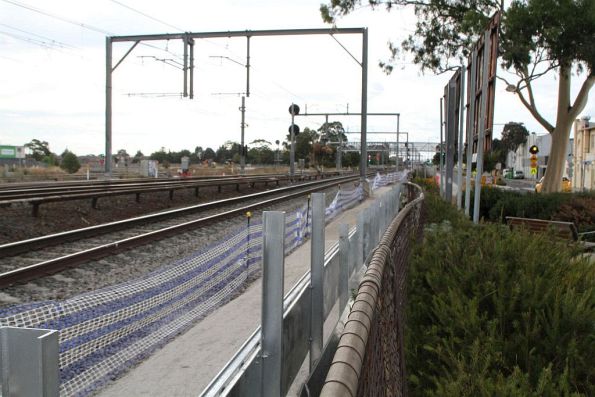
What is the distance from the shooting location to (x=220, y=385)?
298 cm

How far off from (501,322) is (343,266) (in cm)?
203

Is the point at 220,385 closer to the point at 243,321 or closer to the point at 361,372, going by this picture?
the point at 361,372

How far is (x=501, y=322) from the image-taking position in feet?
13.7

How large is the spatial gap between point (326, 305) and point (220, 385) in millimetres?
2165

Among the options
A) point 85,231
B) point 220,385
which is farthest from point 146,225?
point 220,385

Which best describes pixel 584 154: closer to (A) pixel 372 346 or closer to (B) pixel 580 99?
(B) pixel 580 99

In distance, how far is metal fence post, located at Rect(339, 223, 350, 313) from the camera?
230 inches

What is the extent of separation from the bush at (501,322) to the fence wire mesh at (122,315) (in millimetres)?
1887

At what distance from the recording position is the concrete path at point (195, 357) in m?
4.94

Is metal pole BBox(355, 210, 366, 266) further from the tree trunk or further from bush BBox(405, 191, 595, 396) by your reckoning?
the tree trunk

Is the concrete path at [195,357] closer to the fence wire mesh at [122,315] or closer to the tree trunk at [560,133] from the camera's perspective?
the fence wire mesh at [122,315]

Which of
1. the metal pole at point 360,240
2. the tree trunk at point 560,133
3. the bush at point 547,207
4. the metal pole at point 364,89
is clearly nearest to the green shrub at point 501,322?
the metal pole at point 360,240

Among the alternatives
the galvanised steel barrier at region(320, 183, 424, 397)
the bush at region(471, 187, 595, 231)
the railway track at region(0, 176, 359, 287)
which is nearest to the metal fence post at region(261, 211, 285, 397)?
the galvanised steel barrier at region(320, 183, 424, 397)

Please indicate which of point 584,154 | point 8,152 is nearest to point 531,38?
point 584,154
